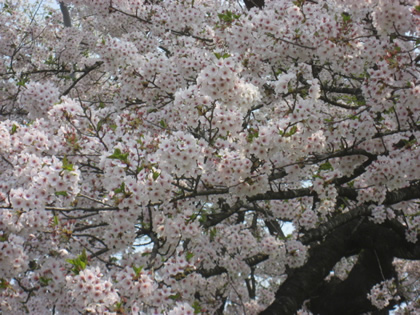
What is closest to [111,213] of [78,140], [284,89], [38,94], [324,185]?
[78,140]

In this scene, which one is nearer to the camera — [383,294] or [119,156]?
[119,156]

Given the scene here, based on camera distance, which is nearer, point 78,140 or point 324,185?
point 78,140

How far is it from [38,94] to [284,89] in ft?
9.97

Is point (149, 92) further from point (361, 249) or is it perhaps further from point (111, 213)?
point (361, 249)

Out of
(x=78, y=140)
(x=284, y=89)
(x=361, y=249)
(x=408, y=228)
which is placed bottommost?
(x=361, y=249)

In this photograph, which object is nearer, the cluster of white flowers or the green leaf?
the green leaf

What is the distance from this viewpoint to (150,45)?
8.48 m

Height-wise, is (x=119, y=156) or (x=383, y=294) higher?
(x=119, y=156)

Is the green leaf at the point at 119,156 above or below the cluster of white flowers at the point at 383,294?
above

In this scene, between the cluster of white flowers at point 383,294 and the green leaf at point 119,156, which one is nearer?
the green leaf at point 119,156

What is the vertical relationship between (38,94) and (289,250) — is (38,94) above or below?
above

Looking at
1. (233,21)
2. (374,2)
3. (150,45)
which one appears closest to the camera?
(374,2)

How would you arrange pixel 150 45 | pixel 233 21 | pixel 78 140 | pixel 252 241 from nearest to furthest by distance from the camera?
pixel 78 140 → pixel 233 21 → pixel 252 241 → pixel 150 45

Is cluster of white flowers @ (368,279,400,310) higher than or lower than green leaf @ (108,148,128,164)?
lower
